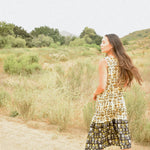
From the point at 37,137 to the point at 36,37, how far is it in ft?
158

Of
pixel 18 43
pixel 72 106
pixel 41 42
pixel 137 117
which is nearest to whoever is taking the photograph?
pixel 137 117

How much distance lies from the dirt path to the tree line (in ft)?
81.4

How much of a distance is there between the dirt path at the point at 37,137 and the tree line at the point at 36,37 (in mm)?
24800

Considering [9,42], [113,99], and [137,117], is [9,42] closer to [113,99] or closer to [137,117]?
[137,117]

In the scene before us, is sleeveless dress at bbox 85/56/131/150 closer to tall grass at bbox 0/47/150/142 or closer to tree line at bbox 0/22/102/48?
tall grass at bbox 0/47/150/142

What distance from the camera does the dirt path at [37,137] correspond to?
11.5ft

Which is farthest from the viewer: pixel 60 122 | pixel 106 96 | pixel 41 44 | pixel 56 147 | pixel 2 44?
pixel 41 44

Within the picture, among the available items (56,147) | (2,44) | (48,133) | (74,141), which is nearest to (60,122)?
(48,133)

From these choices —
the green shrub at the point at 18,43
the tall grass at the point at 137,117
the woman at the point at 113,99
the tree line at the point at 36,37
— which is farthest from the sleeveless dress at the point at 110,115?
the green shrub at the point at 18,43

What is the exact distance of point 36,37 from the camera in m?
50.0

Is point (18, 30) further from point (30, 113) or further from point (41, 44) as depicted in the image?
point (30, 113)

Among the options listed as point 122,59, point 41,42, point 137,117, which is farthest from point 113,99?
point 41,42

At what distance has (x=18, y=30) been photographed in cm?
4078

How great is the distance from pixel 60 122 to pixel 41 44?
133ft
